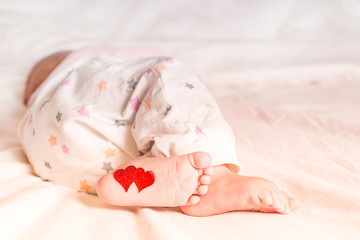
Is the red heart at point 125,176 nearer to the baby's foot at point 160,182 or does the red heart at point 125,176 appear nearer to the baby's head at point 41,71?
the baby's foot at point 160,182

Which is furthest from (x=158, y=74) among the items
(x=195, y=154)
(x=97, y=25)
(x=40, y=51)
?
(x=97, y=25)

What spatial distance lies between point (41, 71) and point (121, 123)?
617 millimetres

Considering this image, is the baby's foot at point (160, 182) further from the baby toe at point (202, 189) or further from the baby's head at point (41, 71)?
the baby's head at point (41, 71)

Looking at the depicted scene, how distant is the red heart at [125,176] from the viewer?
711mm

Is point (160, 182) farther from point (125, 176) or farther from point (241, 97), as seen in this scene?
point (241, 97)

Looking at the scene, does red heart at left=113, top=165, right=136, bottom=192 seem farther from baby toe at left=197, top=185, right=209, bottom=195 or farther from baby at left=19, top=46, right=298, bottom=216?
baby toe at left=197, top=185, right=209, bottom=195

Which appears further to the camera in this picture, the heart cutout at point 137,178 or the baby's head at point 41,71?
the baby's head at point 41,71

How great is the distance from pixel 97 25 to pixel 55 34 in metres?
0.24

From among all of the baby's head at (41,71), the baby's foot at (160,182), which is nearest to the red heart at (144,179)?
the baby's foot at (160,182)

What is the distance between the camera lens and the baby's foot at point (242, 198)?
69cm

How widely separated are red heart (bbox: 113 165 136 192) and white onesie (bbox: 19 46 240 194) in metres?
0.06

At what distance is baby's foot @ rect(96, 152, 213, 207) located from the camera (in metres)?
0.69

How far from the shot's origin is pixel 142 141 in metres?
0.78

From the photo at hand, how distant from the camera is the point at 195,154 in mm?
689
